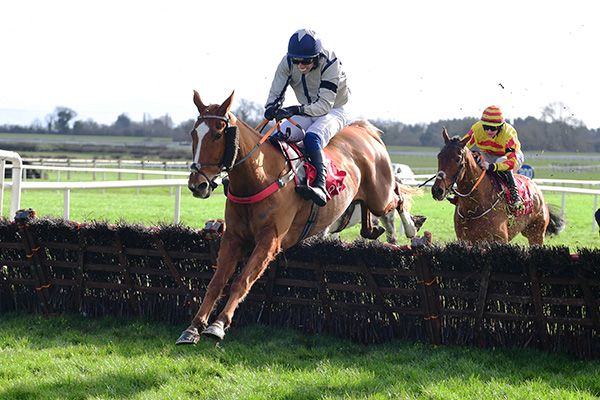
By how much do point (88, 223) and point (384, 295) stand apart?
2.50 metres

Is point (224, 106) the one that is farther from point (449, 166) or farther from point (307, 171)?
point (449, 166)

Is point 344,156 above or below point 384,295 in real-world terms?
above

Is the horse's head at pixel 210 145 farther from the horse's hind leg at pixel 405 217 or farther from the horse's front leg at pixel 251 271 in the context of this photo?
the horse's hind leg at pixel 405 217

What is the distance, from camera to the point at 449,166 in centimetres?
745

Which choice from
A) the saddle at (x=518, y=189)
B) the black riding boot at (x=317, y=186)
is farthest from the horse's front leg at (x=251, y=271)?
the saddle at (x=518, y=189)

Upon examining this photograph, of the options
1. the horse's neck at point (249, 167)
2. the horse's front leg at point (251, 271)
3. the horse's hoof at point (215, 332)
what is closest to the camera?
the horse's hoof at point (215, 332)

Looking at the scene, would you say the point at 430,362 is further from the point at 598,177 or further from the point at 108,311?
the point at 598,177

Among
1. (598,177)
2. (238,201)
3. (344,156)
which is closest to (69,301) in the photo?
(238,201)

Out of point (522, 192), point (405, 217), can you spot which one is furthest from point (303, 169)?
point (522, 192)

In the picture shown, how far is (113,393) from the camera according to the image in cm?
452

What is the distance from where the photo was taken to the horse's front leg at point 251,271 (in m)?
5.04

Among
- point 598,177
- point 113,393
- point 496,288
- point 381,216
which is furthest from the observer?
point 598,177

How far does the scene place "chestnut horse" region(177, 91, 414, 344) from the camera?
5020 mm

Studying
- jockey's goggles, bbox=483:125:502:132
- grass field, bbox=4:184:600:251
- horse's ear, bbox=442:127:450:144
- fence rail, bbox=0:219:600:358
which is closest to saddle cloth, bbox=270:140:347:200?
fence rail, bbox=0:219:600:358
